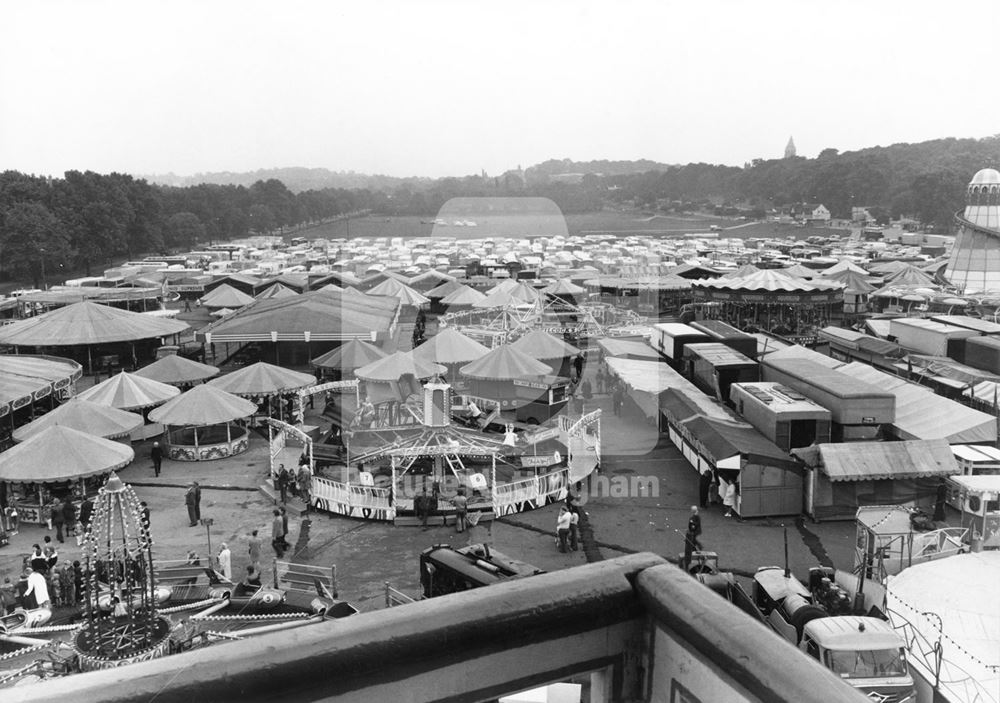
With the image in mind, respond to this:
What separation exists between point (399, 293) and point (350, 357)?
15.8m

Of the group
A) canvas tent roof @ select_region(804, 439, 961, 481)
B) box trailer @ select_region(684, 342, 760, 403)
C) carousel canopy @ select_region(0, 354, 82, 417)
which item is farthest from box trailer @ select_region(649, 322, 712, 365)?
carousel canopy @ select_region(0, 354, 82, 417)

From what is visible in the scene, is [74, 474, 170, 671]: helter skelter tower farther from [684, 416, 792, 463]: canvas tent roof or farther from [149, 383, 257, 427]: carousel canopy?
[684, 416, 792, 463]: canvas tent roof

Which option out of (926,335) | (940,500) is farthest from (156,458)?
(926,335)

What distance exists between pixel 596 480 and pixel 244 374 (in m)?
9.92

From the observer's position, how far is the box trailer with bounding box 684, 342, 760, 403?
781 inches

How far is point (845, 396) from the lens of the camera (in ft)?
51.6

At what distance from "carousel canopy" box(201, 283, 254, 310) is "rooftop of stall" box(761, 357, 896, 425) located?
91.8ft

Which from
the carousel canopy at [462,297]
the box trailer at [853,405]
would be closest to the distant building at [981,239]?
the carousel canopy at [462,297]

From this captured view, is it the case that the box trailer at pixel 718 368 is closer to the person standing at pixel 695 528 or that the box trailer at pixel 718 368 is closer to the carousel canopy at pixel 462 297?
the person standing at pixel 695 528

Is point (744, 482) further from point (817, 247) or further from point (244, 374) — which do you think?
point (817, 247)

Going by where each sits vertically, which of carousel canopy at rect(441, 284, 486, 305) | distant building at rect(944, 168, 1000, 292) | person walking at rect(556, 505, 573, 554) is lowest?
person walking at rect(556, 505, 573, 554)

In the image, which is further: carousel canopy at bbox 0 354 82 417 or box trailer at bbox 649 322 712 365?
box trailer at bbox 649 322 712 365

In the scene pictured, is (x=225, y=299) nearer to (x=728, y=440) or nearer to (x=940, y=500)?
(x=728, y=440)

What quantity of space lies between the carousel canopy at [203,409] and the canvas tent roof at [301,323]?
850cm
